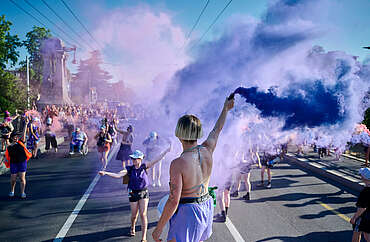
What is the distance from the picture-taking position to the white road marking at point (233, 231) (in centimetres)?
431

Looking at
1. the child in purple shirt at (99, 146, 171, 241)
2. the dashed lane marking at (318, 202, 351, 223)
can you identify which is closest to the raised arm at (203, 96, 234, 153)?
the child in purple shirt at (99, 146, 171, 241)

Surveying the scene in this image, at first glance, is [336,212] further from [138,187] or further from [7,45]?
[7,45]

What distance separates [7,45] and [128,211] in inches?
828

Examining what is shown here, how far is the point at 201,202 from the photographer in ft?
7.11

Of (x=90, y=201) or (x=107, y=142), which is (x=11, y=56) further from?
(x=90, y=201)

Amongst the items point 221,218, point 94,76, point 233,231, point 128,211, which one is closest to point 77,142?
point 128,211

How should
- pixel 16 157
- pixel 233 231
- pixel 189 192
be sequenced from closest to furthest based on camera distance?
pixel 189 192 < pixel 233 231 < pixel 16 157

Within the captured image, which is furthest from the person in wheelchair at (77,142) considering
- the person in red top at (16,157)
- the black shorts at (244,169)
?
the black shorts at (244,169)

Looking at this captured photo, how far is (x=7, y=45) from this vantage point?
20.6 metres

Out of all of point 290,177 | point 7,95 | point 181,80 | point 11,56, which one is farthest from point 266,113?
point 11,56

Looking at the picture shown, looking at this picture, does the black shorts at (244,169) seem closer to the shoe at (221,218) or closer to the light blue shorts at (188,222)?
the shoe at (221,218)

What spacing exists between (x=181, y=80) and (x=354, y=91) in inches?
477

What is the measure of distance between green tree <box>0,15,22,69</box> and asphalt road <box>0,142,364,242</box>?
16058mm

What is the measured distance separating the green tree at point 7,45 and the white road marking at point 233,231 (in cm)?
2139
